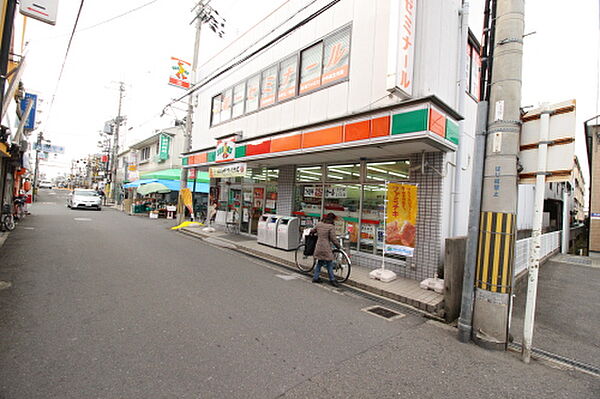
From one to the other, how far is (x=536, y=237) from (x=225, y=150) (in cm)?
1020

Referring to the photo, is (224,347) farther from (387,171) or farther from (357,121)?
(387,171)

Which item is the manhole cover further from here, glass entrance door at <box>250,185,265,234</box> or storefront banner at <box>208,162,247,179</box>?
glass entrance door at <box>250,185,265,234</box>

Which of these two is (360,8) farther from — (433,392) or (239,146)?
(433,392)

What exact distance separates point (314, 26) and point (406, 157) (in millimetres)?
5231

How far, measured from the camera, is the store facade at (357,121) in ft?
20.1

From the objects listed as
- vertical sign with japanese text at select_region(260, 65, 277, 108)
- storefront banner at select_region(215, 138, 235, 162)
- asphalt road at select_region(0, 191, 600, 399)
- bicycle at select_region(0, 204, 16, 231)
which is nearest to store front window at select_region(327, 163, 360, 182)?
vertical sign with japanese text at select_region(260, 65, 277, 108)

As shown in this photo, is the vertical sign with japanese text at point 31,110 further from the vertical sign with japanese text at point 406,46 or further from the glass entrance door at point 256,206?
the vertical sign with japanese text at point 406,46

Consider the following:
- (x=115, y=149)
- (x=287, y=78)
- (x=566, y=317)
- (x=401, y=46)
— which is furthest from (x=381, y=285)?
(x=115, y=149)

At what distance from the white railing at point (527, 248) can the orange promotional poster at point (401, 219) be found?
7.38ft

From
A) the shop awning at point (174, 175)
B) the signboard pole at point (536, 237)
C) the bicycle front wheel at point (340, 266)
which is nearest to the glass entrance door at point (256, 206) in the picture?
the bicycle front wheel at point (340, 266)

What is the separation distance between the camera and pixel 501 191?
3.96 m

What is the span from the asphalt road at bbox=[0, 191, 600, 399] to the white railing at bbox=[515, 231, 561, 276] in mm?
3846

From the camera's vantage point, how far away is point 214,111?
14.4 metres

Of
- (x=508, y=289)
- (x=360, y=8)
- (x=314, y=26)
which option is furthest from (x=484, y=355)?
(x=314, y=26)
